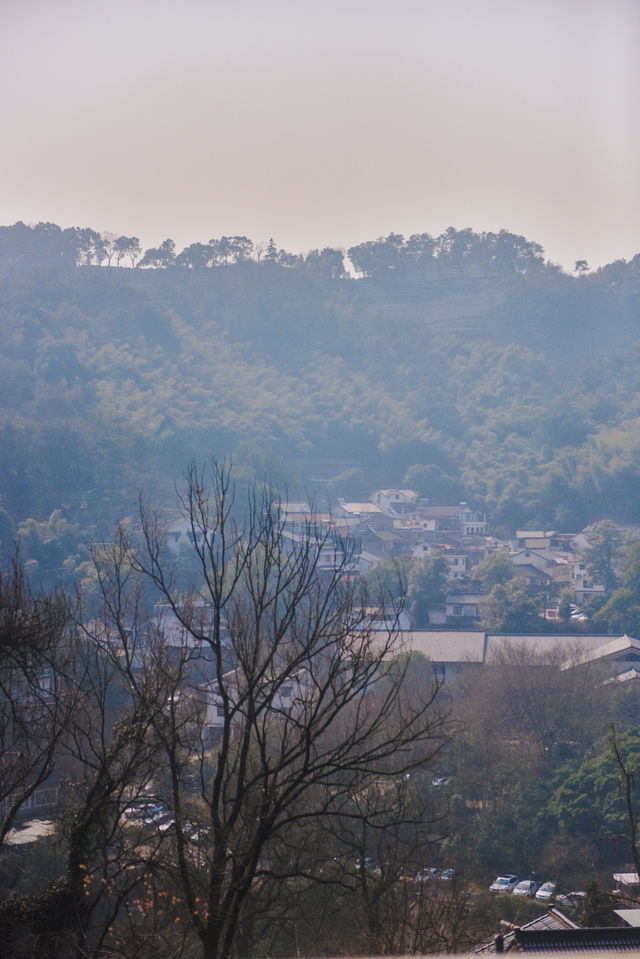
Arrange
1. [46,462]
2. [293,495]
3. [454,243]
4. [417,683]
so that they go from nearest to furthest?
[417,683] < [46,462] < [293,495] < [454,243]

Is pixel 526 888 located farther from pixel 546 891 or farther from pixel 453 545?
pixel 453 545

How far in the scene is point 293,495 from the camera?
1877 centimetres

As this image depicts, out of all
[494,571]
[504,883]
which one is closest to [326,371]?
[494,571]

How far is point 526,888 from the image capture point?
5043 millimetres

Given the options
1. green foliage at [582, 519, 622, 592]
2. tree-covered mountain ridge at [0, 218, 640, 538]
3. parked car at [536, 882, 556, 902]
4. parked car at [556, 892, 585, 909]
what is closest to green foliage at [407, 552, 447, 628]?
green foliage at [582, 519, 622, 592]

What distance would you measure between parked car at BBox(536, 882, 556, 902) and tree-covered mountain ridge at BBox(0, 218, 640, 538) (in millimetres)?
11297

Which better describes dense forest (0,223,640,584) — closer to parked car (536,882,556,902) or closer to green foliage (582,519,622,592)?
green foliage (582,519,622,592)

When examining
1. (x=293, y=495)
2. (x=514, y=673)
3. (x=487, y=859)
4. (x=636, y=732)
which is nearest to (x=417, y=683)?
(x=514, y=673)

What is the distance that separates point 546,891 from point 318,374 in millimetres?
20974

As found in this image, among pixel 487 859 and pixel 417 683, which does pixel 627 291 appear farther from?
pixel 487 859

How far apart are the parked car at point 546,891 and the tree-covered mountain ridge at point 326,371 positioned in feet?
37.1

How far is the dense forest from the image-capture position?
17.2 m

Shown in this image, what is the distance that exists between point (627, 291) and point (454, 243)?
5.76m

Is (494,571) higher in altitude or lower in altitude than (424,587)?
higher
